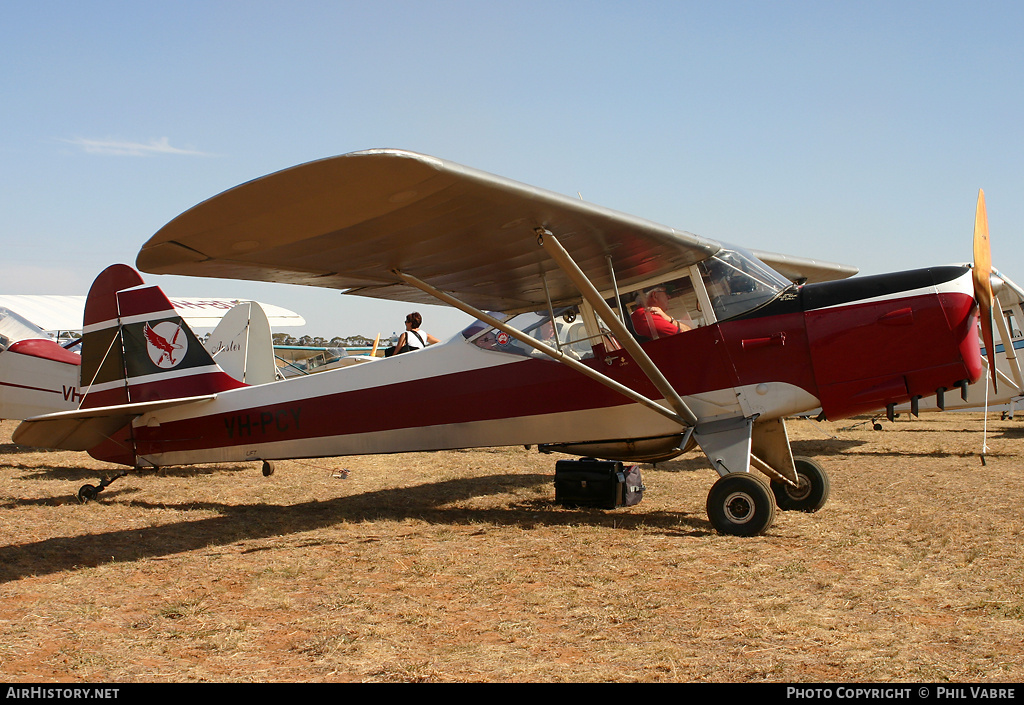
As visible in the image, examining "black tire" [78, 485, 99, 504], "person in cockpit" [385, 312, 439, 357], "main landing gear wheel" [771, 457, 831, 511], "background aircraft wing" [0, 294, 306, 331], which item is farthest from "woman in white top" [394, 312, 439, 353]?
"background aircraft wing" [0, 294, 306, 331]

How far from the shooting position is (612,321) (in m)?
5.46

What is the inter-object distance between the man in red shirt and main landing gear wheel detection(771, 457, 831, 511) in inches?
67.0

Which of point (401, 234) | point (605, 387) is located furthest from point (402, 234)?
point (605, 387)

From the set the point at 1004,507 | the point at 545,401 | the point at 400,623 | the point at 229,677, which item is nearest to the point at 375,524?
the point at 545,401

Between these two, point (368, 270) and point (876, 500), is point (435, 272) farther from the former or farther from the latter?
point (876, 500)

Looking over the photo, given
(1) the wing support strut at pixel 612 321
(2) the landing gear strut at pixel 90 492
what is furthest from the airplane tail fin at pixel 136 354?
(1) the wing support strut at pixel 612 321

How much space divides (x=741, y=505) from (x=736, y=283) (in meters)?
1.74

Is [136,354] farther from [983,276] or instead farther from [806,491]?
[983,276]

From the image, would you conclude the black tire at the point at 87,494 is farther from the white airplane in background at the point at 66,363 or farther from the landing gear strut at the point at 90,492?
the white airplane in background at the point at 66,363

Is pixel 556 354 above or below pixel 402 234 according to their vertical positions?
below

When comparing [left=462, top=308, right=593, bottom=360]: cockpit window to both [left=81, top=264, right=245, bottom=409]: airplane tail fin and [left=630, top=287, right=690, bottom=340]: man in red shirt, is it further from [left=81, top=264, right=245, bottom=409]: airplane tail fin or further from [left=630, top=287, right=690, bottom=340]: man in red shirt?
[left=81, top=264, right=245, bottom=409]: airplane tail fin

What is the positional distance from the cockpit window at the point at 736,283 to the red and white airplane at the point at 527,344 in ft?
0.05

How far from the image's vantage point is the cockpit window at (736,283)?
19.1 ft
